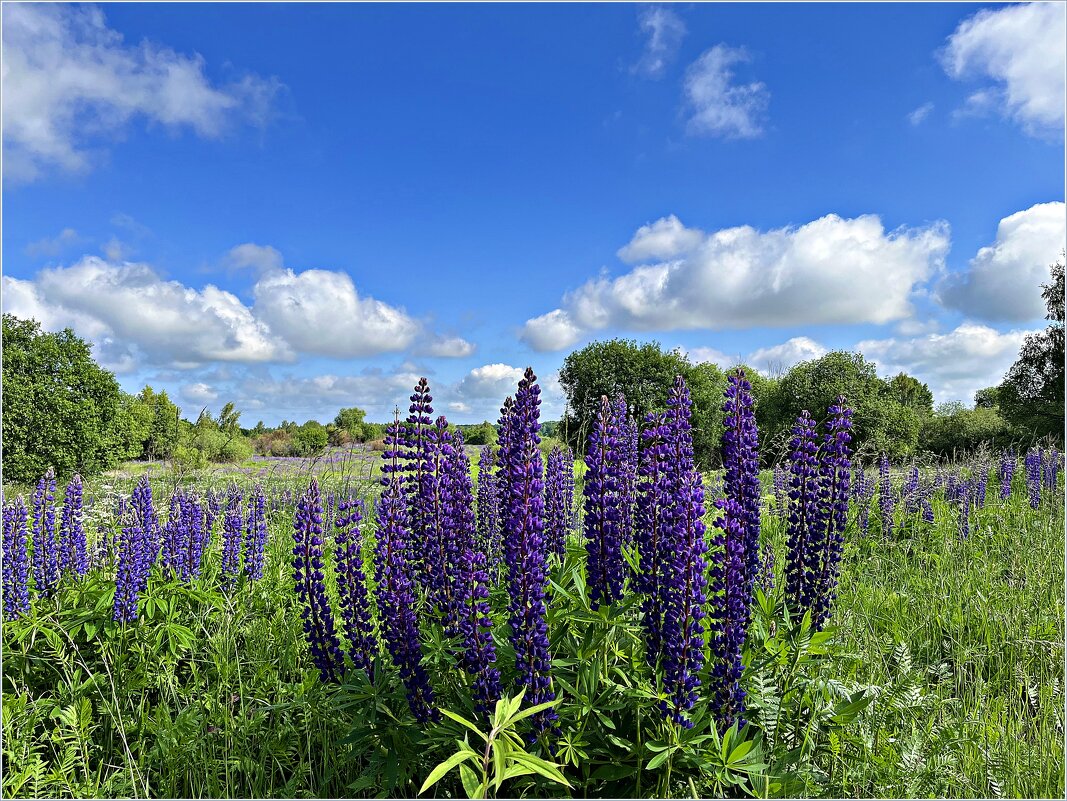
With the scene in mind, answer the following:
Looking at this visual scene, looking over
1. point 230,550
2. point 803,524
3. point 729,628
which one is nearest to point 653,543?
point 729,628

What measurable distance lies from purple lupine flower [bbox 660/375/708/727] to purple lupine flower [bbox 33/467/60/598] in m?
4.91

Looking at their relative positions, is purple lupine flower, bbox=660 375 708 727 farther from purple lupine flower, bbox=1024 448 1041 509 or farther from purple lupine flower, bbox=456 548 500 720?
purple lupine flower, bbox=1024 448 1041 509

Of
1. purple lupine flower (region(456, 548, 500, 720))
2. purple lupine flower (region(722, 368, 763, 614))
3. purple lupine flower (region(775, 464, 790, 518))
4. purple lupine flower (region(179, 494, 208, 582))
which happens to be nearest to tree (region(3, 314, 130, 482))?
purple lupine flower (region(179, 494, 208, 582))

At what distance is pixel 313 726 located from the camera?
3729mm

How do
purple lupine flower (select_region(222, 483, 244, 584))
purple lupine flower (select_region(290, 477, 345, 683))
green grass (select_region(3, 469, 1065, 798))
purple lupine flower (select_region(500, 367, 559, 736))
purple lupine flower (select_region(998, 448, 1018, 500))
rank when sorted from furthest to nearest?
purple lupine flower (select_region(998, 448, 1018, 500))
purple lupine flower (select_region(222, 483, 244, 584))
purple lupine flower (select_region(290, 477, 345, 683))
green grass (select_region(3, 469, 1065, 798))
purple lupine flower (select_region(500, 367, 559, 736))

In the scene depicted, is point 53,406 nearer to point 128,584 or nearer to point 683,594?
point 128,584

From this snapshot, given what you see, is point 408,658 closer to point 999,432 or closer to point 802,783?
point 802,783

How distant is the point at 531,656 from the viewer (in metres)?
2.58

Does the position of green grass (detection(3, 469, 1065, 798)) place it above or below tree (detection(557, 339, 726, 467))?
below

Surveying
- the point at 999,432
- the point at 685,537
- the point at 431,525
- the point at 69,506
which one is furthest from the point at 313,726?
the point at 999,432

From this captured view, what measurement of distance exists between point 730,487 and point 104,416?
23.8m

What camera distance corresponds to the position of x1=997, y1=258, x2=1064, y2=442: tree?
103 feet

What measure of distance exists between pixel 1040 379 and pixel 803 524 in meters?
38.8

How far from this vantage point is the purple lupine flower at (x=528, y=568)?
2578 mm
